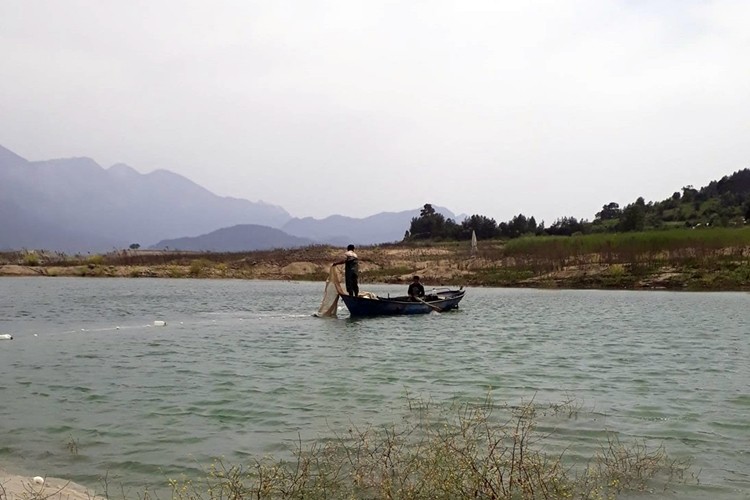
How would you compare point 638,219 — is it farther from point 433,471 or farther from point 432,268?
point 433,471

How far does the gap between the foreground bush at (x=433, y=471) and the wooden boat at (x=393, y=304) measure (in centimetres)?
1688

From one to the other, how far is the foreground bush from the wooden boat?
55.4ft

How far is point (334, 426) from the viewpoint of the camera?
10.4 m

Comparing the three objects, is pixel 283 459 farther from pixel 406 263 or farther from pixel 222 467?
pixel 406 263

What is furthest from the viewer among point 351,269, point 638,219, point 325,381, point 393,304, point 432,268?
point 638,219

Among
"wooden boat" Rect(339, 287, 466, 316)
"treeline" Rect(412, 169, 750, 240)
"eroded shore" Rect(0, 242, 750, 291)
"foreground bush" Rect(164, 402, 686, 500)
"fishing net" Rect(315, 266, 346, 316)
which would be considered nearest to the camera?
"foreground bush" Rect(164, 402, 686, 500)

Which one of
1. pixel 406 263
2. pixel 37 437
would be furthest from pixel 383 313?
pixel 406 263

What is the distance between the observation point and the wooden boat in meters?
26.9

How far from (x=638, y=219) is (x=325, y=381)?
64.1m

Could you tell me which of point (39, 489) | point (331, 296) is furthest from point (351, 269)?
point (39, 489)

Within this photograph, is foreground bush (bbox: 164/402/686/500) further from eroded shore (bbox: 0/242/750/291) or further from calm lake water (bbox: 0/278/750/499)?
eroded shore (bbox: 0/242/750/291)

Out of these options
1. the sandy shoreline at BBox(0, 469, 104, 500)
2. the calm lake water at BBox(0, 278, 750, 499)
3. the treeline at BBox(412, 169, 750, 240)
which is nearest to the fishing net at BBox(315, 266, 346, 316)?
the calm lake water at BBox(0, 278, 750, 499)

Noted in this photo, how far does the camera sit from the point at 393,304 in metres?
27.8

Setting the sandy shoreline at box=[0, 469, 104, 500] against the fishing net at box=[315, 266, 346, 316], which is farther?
the fishing net at box=[315, 266, 346, 316]
